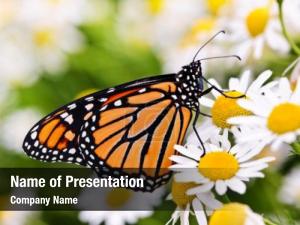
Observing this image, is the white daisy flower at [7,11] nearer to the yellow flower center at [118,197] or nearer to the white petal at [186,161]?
the yellow flower center at [118,197]

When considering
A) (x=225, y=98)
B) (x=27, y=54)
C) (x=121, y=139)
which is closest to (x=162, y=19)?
(x=27, y=54)

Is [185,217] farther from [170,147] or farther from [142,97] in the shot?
[142,97]

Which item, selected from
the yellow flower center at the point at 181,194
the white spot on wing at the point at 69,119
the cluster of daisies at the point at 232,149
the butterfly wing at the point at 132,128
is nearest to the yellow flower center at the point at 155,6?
the butterfly wing at the point at 132,128

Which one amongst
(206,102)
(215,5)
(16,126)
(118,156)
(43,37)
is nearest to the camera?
(206,102)

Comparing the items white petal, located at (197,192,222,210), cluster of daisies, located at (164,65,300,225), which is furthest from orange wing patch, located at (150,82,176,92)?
white petal, located at (197,192,222,210)

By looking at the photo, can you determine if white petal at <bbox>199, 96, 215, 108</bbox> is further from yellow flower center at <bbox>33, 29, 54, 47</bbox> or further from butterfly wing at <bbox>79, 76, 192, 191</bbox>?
yellow flower center at <bbox>33, 29, 54, 47</bbox>


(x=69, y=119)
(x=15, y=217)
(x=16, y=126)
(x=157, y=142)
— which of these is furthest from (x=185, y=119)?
(x=16, y=126)

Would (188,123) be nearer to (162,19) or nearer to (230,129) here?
(230,129)
